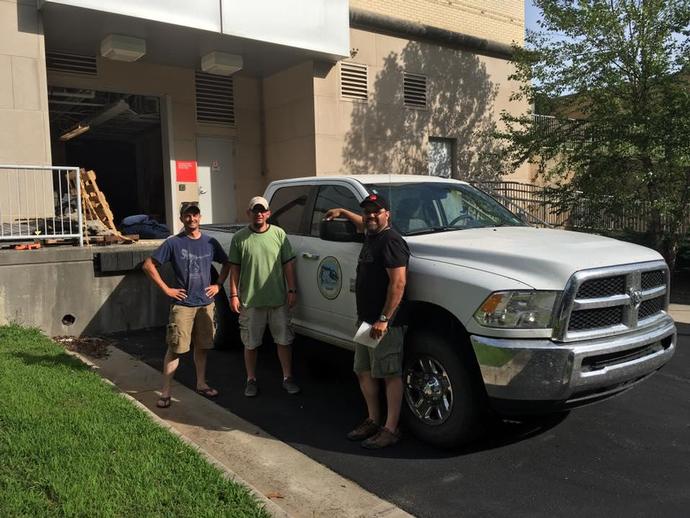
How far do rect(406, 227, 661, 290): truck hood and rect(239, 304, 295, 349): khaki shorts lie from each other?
1452 millimetres

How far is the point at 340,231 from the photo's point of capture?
15.4 feet

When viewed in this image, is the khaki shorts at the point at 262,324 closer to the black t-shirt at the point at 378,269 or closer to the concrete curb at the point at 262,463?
the concrete curb at the point at 262,463

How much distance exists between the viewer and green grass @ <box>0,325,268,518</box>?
3.18m

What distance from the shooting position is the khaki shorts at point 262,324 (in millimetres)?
5332

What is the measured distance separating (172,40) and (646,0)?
8.15 metres

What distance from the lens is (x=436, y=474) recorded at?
3.90 metres

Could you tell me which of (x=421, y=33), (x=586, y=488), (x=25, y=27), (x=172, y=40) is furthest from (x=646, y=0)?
(x=25, y=27)

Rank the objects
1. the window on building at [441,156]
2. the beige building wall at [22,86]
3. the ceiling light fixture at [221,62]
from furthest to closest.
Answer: the window on building at [441,156], the ceiling light fixture at [221,62], the beige building wall at [22,86]

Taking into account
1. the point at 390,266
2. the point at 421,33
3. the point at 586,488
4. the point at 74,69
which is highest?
the point at 421,33

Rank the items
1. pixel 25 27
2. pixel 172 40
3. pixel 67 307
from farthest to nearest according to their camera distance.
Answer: pixel 172 40
pixel 25 27
pixel 67 307

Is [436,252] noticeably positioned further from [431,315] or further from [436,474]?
[436,474]

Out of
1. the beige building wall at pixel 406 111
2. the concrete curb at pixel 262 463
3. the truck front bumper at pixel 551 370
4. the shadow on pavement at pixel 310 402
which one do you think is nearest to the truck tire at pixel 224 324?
the shadow on pavement at pixel 310 402

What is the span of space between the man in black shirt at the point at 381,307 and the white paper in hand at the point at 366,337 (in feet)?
0.11

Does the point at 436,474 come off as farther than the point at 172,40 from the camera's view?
No
